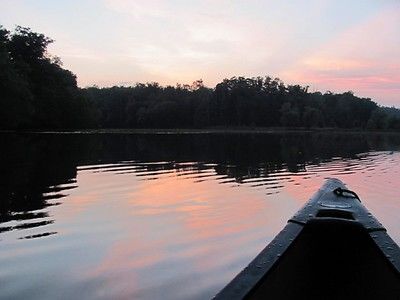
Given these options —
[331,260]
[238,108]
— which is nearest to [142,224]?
[331,260]

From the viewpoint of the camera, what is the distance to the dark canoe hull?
3.99 metres

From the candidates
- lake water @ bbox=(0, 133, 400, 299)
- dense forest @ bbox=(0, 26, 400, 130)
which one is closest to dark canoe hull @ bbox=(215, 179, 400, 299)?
lake water @ bbox=(0, 133, 400, 299)

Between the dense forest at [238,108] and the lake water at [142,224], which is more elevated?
the dense forest at [238,108]

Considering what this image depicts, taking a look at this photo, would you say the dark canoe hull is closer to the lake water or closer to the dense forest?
the lake water

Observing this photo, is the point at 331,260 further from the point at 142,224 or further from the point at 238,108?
the point at 238,108

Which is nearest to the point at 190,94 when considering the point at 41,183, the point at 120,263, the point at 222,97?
the point at 222,97

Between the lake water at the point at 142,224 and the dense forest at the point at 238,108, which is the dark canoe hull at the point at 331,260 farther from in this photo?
the dense forest at the point at 238,108

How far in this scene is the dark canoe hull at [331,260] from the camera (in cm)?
399

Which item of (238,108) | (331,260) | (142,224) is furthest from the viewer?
(238,108)

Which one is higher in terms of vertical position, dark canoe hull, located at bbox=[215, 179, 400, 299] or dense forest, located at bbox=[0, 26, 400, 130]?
dense forest, located at bbox=[0, 26, 400, 130]

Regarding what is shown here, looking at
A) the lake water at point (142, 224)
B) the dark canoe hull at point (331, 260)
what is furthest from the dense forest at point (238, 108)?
the dark canoe hull at point (331, 260)

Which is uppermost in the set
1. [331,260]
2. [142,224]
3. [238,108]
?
[238,108]

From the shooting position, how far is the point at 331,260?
455 centimetres

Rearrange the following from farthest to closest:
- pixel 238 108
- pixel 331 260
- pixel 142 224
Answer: pixel 238 108
pixel 142 224
pixel 331 260
